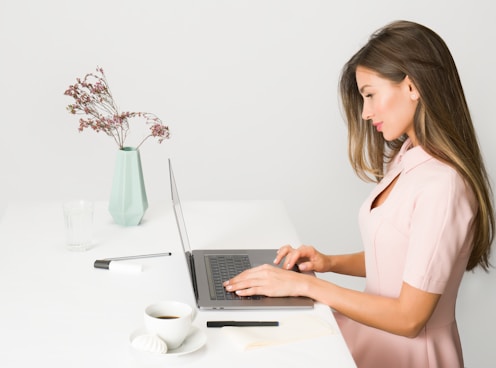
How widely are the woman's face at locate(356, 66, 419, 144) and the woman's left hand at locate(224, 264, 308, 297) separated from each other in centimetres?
44

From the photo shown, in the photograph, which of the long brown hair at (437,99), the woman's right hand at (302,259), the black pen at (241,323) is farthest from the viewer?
the woman's right hand at (302,259)

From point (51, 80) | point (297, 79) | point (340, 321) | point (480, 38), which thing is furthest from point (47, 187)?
point (480, 38)

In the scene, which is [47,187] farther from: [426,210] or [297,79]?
[426,210]

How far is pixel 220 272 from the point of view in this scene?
1.73m

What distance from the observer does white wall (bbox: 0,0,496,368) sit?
3.03 meters

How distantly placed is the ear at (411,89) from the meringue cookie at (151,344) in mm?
814

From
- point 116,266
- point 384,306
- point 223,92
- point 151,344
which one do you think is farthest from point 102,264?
point 223,92

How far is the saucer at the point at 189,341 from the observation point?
1300 millimetres

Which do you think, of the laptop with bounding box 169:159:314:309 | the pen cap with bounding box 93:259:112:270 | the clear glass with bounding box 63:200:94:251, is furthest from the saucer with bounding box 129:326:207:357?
the clear glass with bounding box 63:200:94:251

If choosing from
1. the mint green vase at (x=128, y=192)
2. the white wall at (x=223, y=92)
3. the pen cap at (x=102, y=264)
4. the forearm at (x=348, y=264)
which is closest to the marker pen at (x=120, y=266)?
the pen cap at (x=102, y=264)

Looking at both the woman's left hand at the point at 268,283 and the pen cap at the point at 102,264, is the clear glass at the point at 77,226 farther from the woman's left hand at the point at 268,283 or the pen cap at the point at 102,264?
the woman's left hand at the point at 268,283

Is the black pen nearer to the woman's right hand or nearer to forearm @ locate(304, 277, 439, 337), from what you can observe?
forearm @ locate(304, 277, 439, 337)

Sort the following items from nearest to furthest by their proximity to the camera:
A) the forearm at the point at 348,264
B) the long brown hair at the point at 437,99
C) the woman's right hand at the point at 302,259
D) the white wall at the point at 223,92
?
the long brown hair at the point at 437,99 < the woman's right hand at the point at 302,259 < the forearm at the point at 348,264 < the white wall at the point at 223,92

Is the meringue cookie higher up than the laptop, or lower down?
higher up
